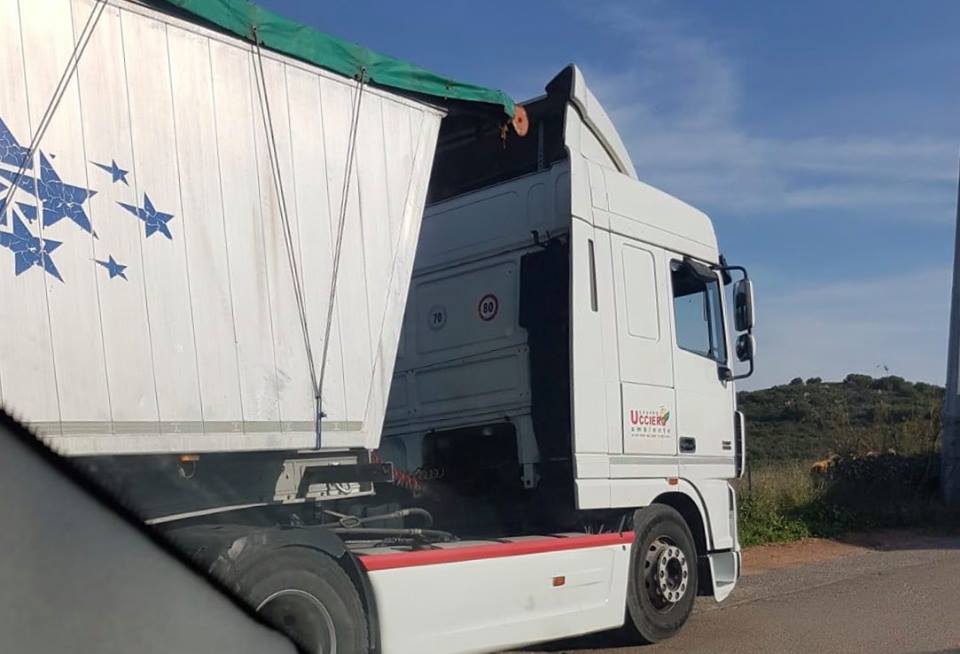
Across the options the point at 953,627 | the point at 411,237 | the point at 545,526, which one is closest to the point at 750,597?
the point at 953,627

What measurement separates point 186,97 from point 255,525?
1985mm

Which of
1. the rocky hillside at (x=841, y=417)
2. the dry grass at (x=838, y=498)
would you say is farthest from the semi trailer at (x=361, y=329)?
the rocky hillside at (x=841, y=417)

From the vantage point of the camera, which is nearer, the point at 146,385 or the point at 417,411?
the point at 146,385

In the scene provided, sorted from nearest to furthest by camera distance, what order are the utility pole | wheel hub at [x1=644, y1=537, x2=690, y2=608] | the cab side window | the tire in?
the tire, wheel hub at [x1=644, y1=537, x2=690, y2=608], the cab side window, the utility pole

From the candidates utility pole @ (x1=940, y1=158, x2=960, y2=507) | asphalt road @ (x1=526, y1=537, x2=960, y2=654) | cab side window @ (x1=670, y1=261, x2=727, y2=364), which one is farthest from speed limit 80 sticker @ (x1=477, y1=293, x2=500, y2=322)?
utility pole @ (x1=940, y1=158, x2=960, y2=507)

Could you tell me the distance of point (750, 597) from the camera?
9.89 m

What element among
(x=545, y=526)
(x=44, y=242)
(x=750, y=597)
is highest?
(x=44, y=242)

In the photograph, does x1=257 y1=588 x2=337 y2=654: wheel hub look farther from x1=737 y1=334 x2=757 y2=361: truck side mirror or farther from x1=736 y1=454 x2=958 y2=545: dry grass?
x1=736 y1=454 x2=958 y2=545: dry grass

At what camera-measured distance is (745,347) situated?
27.4 ft

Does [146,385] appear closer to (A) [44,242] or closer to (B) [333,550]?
(A) [44,242]

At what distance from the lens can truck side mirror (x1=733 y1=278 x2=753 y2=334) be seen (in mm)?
8266

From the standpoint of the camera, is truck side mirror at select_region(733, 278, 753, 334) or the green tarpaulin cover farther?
truck side mirror at select_region(733, 278, 753, 334)

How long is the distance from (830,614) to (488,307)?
157 inches

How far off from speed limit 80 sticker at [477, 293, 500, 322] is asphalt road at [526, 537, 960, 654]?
2.38m
